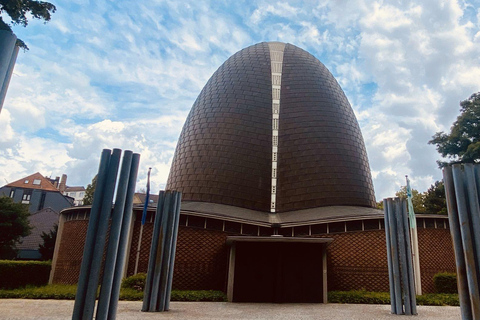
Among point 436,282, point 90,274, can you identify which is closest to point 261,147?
point 436,282

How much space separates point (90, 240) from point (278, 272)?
961 centimetres

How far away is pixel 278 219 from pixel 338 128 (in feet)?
30.6

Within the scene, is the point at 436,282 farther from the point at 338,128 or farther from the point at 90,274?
the point at 90,274

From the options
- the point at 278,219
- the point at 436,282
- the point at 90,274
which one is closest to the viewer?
the point at 90,274

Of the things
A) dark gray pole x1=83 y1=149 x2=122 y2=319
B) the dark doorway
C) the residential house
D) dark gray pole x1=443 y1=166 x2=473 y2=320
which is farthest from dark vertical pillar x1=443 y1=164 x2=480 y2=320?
the residential house

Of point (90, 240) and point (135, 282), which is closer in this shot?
point (90, 240)

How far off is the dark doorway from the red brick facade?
8.35 feet

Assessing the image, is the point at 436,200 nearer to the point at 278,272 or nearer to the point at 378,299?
the point at 378,299

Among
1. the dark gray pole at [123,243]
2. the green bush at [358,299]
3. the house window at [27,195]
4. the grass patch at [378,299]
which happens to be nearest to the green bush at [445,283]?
the grass patch at [378,299]

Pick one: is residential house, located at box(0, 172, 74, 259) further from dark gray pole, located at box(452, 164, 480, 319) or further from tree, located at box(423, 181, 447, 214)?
dark gray pole, located at box(452, 164, 480, 319)

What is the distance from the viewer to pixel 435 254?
1611 centimetres

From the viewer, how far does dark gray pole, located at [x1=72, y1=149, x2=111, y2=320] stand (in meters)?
5.03

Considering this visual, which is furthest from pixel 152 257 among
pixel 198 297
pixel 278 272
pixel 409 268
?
pixel 409 268

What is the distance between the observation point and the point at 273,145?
82.3ft
